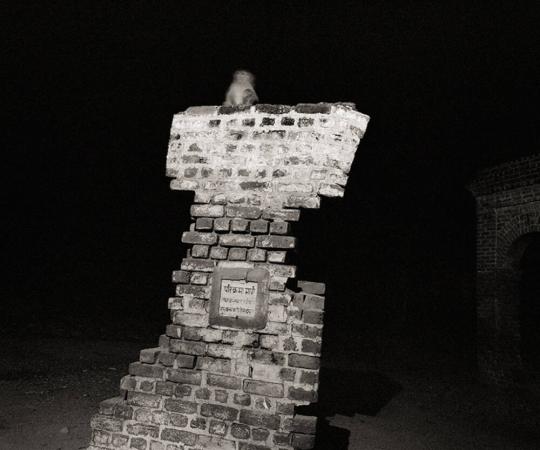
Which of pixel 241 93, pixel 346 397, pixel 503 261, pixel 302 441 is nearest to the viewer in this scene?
pixel 302 441

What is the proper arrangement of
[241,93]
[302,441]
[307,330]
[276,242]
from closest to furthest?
1. [302,441]
2. [307,330]
3. [276,242]
4. [241,93]

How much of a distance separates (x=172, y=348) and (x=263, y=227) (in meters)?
0.99

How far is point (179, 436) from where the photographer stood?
2668 millimetres

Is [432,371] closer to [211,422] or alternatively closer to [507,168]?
[507,168]

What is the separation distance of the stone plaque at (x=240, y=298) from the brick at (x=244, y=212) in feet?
1.14

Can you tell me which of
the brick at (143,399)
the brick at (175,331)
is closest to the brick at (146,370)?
the brick at (143,399)

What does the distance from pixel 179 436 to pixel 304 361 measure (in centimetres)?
93

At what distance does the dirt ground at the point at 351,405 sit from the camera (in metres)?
5.29

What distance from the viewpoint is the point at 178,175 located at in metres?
3.00

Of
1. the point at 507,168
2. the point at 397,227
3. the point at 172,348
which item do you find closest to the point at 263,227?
the point at 172,348

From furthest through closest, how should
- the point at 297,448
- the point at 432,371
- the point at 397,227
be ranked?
the point at 397,227
the point at 432,371
the point at 297,448

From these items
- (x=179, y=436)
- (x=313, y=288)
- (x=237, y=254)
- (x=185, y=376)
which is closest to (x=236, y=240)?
(x=237, y=254)

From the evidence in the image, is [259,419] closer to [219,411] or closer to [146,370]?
[219,411]

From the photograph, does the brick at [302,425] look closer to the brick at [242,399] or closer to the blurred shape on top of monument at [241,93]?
the brick at [242,399]
